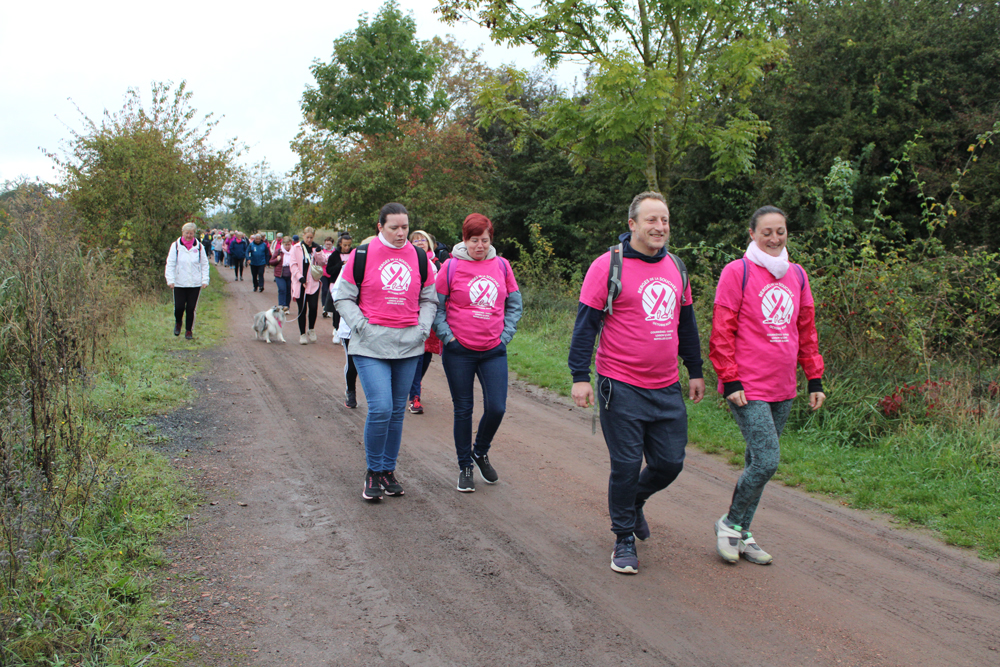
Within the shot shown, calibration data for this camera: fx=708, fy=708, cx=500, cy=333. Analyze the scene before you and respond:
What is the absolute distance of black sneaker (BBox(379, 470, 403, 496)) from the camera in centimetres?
543

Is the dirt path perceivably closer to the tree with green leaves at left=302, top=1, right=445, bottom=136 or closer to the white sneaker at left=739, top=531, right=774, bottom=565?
the white sneaker at left=739, top=531, right=774, bottom=565

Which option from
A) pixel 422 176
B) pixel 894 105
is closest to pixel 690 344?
pixel 894 105

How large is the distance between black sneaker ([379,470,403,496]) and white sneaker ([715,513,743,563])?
2.37 meters

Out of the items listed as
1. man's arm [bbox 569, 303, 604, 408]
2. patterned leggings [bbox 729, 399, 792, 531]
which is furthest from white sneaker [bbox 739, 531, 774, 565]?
man's arm [bbox 569, 303, 604, 408]

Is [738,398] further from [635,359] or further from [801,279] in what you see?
[801,279]

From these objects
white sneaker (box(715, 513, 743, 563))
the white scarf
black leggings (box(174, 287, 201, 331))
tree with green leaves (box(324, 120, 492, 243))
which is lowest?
white sneaker (box(715, 513, 743, 563))

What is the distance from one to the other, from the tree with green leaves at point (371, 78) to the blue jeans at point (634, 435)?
32.0 meters

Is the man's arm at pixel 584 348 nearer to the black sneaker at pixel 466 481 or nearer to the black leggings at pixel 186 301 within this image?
the black sneaker at pixel 466 481

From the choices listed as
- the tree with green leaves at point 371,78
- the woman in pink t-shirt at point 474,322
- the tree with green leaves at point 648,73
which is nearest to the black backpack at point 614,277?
the woman in pink t-shirt at point 474,322

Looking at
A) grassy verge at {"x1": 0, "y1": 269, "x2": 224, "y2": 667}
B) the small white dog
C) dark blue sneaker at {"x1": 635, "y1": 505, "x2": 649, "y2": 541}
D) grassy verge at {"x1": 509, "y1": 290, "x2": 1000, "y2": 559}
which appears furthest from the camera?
the small white dog

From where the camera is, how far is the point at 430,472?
20.0 feet

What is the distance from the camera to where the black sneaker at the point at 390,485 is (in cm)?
543

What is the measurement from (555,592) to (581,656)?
631 millimetres

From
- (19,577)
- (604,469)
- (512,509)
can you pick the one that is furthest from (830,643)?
(19,577)
